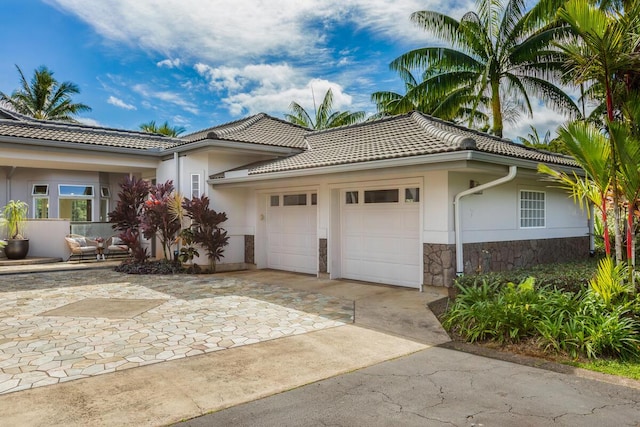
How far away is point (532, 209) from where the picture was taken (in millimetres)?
11297

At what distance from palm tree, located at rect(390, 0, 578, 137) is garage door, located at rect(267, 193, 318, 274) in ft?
28.3

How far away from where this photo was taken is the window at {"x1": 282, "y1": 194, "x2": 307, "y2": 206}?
1244 cm

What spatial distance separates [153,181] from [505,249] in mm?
12056

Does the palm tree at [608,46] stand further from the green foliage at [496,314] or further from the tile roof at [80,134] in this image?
the tile roof at [80,134]

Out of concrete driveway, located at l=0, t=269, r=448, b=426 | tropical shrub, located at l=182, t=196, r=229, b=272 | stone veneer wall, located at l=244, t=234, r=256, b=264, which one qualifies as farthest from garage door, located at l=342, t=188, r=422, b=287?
tropical shrub, located at l=182, t=196, r=229, b=272

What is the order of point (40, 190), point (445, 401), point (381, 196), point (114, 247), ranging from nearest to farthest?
point (445, 401)
point (381, 196)
point (114, 247)
point (40, 190)

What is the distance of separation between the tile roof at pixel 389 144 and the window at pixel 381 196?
103 centimetres

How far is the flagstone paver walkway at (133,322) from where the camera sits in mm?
5184

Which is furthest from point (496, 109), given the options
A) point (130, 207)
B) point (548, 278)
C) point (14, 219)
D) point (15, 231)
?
point (15, 231)

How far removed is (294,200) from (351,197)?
2.15 metres

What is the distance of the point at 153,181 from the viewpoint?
16031 mm

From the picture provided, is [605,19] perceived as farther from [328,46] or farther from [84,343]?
[328,46]

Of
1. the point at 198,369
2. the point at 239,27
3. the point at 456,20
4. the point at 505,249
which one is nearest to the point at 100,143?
the point at 239,27

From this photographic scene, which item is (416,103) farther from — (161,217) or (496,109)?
(161,217)
